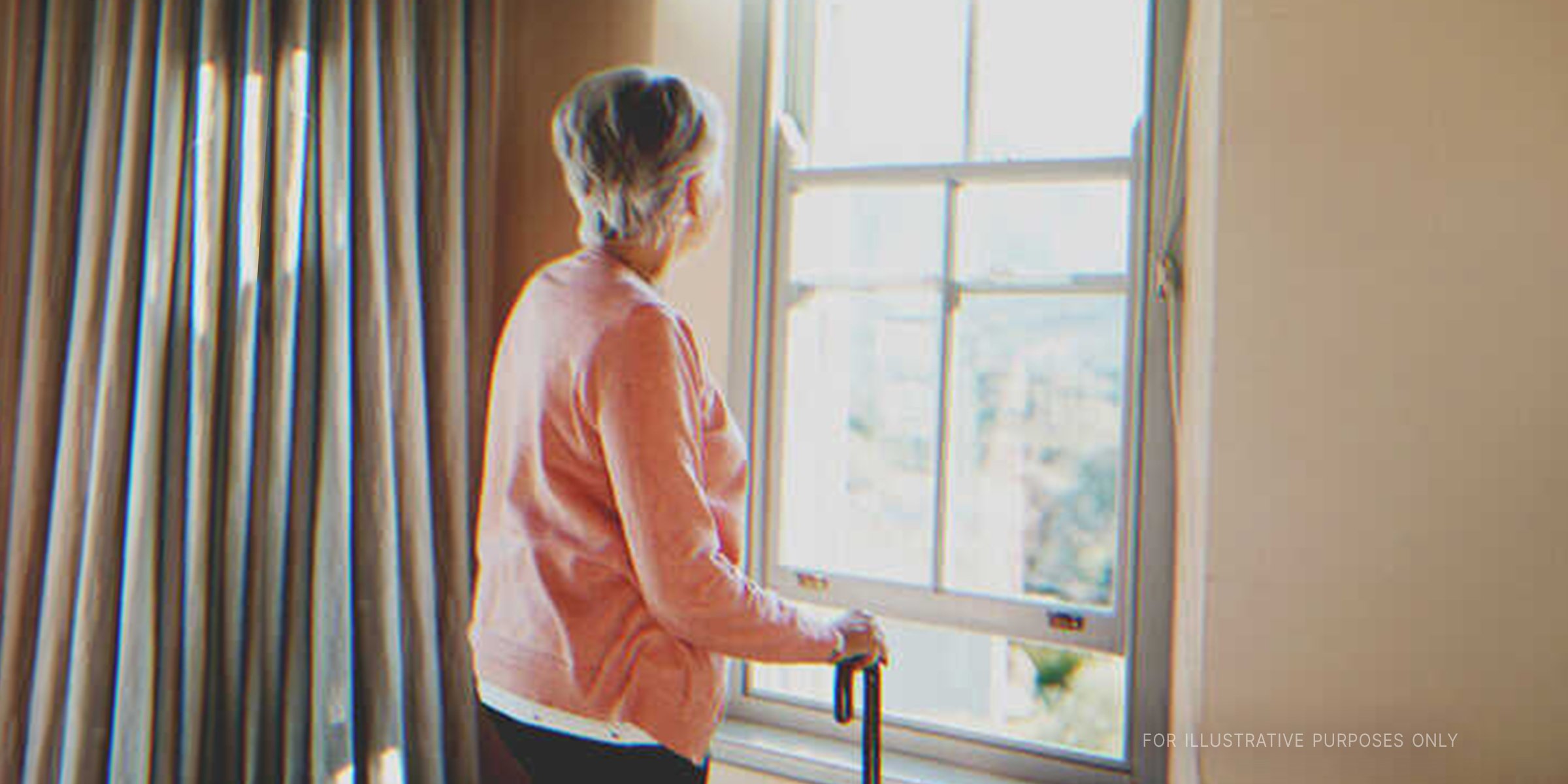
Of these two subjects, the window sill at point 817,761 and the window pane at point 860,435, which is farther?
the window pane at point 860,435

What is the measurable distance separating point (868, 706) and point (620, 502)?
0.45 meters

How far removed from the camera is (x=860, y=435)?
5.68 feet

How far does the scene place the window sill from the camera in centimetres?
148

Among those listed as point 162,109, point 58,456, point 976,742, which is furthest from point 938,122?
point 58,456

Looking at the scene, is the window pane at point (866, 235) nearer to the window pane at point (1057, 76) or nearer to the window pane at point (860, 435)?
the window pane at point (860, 435)

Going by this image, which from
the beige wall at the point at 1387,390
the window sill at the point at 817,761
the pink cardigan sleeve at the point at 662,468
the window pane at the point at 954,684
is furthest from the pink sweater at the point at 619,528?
the window pane at the point at 954,684

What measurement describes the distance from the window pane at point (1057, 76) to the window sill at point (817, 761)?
112 centimetres

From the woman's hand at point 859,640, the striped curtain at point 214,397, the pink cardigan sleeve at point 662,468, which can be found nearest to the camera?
the pink cardigan sleeve at point 662,468

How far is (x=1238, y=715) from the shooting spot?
91 centimetres

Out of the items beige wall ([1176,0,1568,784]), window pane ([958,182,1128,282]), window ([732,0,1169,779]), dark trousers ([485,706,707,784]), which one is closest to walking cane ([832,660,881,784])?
dark trousers ([485,706,707,784])

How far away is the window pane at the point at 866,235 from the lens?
1616mm

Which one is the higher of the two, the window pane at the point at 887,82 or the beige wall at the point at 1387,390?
the window pane at the point at 887,82

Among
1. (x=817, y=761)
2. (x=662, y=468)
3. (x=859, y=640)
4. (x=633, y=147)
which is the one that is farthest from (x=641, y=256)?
(x=817, y=761)

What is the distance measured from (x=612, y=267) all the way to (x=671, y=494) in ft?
0.82
